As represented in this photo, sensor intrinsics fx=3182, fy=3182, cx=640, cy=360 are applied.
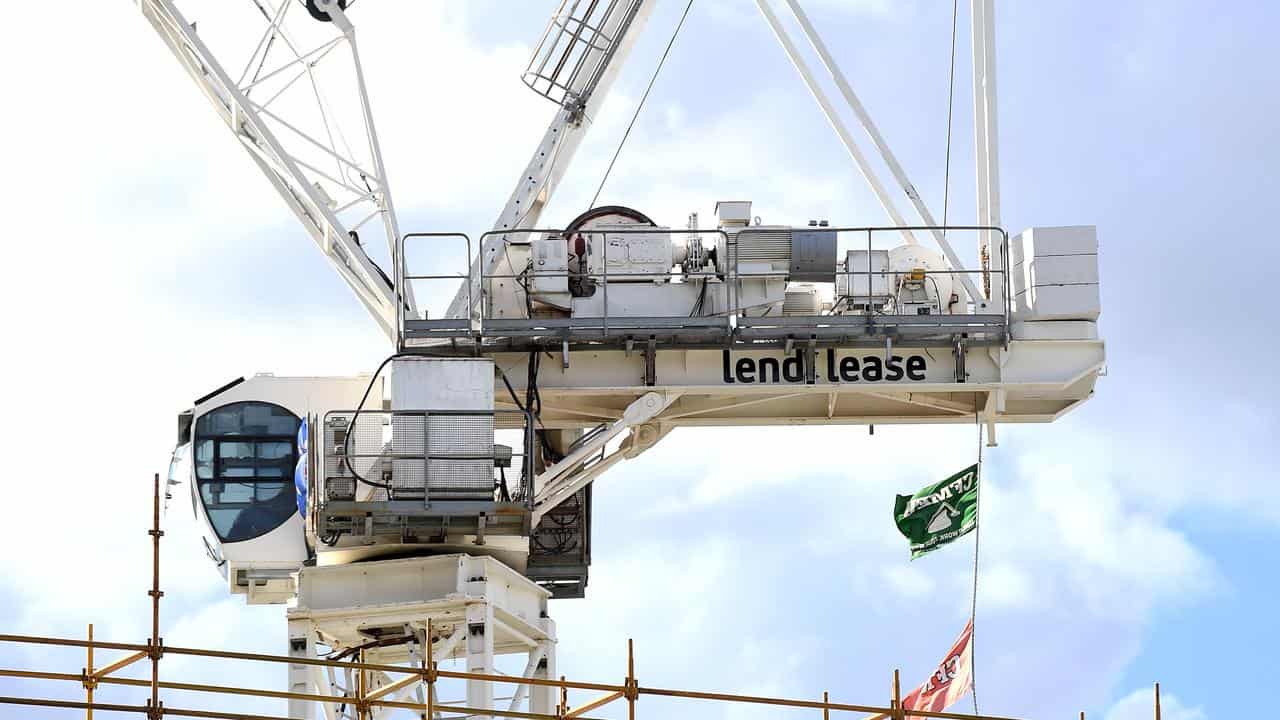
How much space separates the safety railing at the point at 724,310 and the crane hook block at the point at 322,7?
16.6 feet

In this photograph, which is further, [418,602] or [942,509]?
[942,509]

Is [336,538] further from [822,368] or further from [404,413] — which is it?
[822,368]

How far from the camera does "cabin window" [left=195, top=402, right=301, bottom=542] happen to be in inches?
1950

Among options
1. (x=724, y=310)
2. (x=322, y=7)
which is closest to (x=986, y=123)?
(x=724, y=310)

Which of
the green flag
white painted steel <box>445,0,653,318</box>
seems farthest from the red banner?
white painted steel <box>445,0,653,318</box>

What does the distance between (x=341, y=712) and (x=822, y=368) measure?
9.30 meters

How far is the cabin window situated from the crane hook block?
6.21m

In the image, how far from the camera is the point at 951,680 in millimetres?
47625

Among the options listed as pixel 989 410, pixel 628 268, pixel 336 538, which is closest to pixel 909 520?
pixel 989 410

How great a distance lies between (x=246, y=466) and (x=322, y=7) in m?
7.35

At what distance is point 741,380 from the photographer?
47.3m

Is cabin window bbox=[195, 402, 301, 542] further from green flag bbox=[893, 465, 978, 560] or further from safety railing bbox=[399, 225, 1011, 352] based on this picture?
green flag bbox=[893, 465, 978, 560]

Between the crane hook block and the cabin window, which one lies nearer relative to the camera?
the cabin window

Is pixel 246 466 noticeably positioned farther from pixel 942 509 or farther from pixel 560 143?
pixel 942 509
